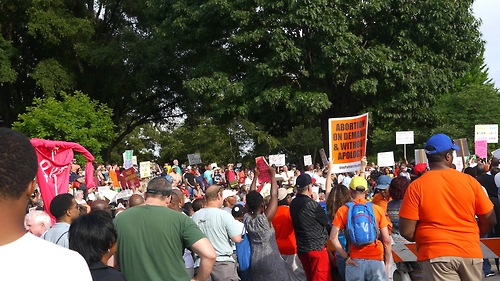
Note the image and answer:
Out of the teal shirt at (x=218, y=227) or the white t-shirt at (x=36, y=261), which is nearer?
the white t-shirt at (x=36, y=261)

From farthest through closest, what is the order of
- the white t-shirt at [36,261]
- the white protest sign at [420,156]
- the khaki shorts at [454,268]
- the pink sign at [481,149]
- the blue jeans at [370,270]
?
the white protest sign at [420,156], the pink sign at [481,149], the blue jeans at [370,270], the khaki shorts at [454,268], the white t-shirt at [36,261]

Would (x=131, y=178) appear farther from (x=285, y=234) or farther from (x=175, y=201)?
(x=285, y=234)

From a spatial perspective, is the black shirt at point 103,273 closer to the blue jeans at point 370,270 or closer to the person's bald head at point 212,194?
the person's bald head at point 212,194

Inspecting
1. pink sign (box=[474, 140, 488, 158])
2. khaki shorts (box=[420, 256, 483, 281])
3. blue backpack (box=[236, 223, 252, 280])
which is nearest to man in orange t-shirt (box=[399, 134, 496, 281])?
khaki shorts (box=[420, 256, 483, 281])

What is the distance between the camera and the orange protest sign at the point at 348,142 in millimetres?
13031

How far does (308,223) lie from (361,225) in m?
1.40

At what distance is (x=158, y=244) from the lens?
511 centimetres

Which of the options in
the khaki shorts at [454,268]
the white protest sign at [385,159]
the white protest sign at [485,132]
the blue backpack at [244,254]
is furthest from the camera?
the white protest sign at [385,159]

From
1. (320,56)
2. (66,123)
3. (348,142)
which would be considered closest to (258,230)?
(348,142)

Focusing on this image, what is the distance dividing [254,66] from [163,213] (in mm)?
21502

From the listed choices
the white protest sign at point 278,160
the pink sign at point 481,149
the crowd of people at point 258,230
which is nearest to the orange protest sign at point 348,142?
the crowd of people at point 258,230

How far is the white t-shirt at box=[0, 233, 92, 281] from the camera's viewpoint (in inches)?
78.7

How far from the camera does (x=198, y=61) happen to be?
29438 mm

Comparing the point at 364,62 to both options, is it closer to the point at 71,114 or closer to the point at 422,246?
the point at 71,114
